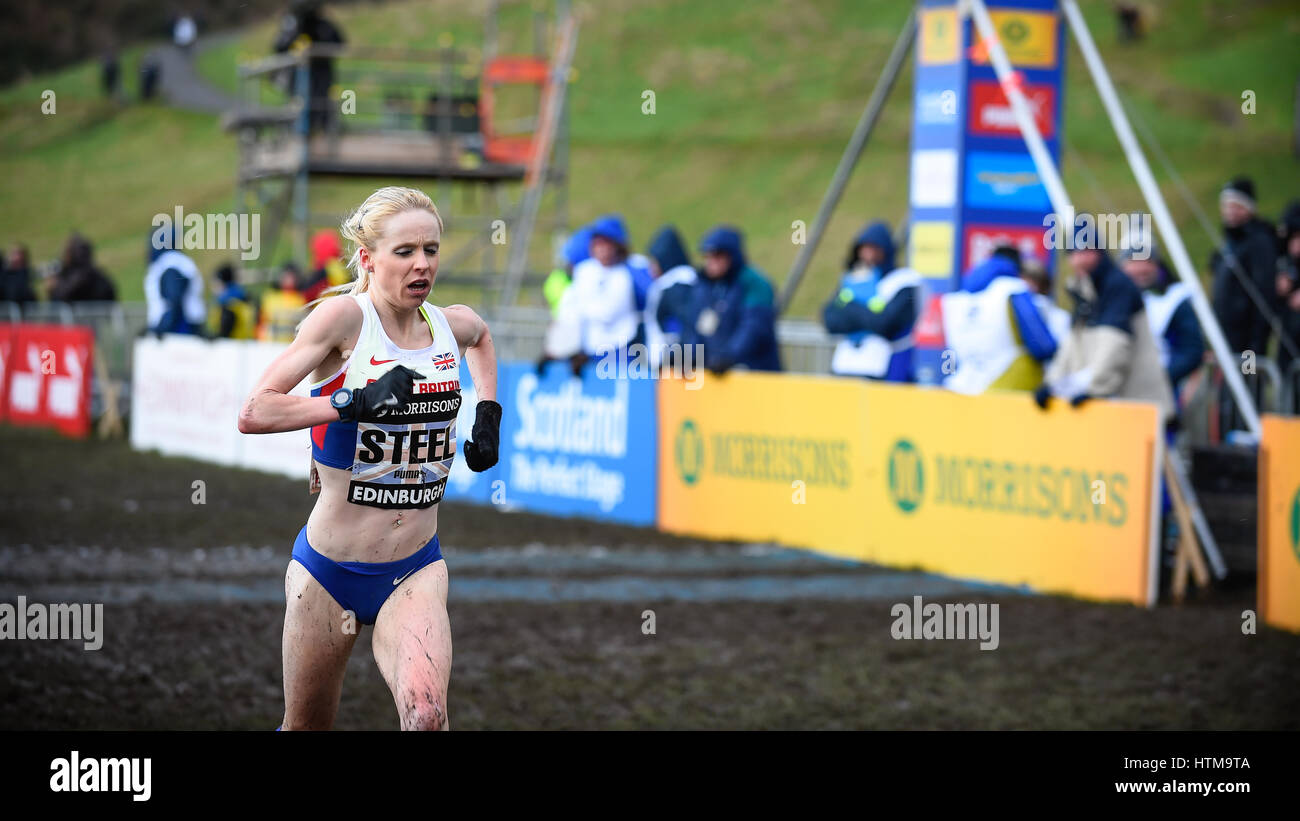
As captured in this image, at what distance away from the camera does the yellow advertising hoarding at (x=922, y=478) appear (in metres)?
10.6

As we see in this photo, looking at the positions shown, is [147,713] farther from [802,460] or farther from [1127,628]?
[802,460]

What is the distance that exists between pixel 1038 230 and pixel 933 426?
2.59m

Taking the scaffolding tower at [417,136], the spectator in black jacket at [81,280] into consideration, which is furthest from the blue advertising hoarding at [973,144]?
the spectator in black jacket at [81,280]

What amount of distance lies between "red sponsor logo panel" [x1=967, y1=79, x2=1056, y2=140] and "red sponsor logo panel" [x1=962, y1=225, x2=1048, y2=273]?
0.76 meters

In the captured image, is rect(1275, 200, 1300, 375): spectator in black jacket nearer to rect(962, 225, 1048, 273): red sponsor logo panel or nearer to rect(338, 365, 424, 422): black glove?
rect(962, 225, 1048, 273): red sponsor logo panel

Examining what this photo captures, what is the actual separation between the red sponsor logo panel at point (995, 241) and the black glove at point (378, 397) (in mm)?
8890

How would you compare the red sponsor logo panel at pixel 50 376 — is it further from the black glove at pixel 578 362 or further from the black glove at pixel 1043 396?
the black glove at pixel 1043 396

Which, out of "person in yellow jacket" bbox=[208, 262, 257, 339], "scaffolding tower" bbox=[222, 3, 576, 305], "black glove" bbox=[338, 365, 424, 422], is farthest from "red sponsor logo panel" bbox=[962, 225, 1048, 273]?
"person in yellow jacket" bbox=[208, 262, 257, 339]

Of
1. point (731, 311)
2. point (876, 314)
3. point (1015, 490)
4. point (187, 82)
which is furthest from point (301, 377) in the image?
point (187, 82)

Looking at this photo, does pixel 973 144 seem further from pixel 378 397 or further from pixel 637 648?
pixel 378 397

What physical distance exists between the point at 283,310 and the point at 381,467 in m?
14.4

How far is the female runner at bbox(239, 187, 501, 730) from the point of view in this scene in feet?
16.9
